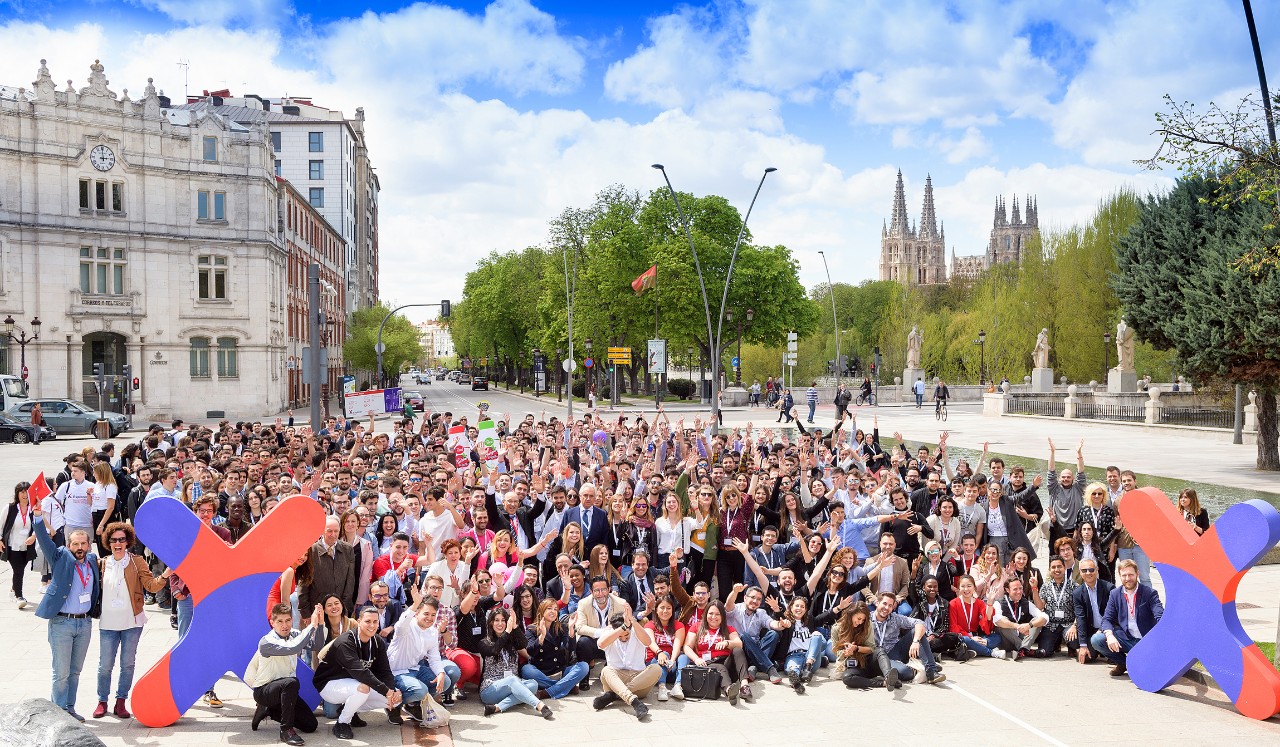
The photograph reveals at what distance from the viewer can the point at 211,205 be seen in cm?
4922

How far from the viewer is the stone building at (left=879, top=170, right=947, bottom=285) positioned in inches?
7077

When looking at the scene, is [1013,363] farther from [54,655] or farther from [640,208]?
[54,655]

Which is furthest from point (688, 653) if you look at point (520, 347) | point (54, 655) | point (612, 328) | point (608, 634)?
point (520, 347)

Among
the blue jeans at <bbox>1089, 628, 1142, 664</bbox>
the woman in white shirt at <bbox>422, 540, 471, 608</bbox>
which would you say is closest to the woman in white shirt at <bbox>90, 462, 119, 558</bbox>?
the woman in white shirt at <bbox>422, 540, 471, 608</bbox>

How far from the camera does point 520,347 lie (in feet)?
286

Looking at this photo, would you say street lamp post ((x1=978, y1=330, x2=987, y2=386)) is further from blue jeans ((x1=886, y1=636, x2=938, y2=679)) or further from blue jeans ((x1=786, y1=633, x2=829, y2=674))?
blue jeans ((x1=786, y1=633, x2=829, y2=674))

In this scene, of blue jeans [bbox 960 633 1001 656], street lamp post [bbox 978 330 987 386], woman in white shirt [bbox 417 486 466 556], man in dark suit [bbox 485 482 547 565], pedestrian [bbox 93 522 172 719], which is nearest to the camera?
pedestrian [bbox 93 522 172 719]

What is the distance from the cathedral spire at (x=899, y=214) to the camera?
180 meters

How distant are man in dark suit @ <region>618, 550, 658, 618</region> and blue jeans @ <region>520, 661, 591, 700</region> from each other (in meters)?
1.10

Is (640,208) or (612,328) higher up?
(640,208)

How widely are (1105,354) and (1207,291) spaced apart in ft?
125

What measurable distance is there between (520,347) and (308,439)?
68.8 meters

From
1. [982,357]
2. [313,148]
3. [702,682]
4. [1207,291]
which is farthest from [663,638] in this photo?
[313,148]

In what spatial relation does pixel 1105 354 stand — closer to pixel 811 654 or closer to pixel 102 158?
pixel 102 158
